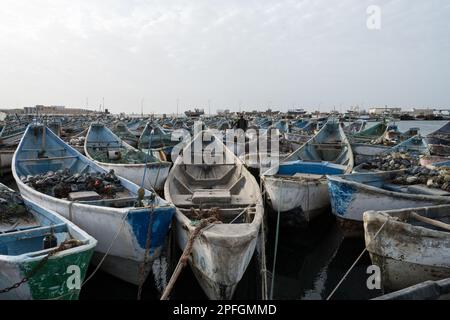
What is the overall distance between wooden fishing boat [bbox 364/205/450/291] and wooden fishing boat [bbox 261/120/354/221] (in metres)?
3.19

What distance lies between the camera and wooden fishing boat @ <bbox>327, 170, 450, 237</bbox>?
8.29 meters

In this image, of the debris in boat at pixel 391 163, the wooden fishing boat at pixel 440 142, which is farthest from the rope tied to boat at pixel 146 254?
the wooden fishing boat at pixel 440 142

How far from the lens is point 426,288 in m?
4.37

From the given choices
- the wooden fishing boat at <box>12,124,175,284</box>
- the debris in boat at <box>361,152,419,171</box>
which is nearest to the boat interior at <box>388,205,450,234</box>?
→ the wooden fishing boat at <box>12,124,175,284</box>

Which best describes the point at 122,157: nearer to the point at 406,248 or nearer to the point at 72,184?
the point at 72,184

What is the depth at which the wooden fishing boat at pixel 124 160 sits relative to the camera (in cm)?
1234

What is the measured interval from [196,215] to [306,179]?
4.21 metres

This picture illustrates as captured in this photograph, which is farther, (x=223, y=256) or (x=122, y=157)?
(x=122, y=157)

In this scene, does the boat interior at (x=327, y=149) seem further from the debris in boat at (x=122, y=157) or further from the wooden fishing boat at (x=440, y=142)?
the debris in boat at (x=122, y=157)

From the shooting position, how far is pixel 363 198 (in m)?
8.76

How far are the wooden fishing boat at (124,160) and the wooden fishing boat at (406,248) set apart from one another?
24.3 feet

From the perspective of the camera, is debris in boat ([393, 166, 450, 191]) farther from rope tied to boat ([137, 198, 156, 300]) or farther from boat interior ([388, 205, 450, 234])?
rope tied to boat ([137, 198, 156, 300])

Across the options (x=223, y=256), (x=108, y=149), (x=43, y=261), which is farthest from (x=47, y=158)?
(x=223, y=256)

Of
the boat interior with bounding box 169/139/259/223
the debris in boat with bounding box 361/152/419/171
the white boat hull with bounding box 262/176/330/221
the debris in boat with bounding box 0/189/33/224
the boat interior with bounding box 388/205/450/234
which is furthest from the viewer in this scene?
the debris in boat with bounding box 361/152/419/171
